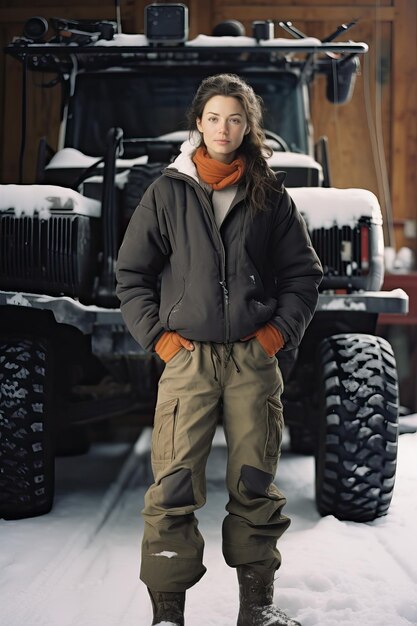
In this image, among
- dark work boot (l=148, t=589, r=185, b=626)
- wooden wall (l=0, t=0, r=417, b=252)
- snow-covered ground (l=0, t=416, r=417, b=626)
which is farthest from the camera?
wooden wall (l=0, t=0, r=417, b=252)

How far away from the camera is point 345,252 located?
3.33 m

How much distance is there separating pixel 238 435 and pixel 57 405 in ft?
4.99

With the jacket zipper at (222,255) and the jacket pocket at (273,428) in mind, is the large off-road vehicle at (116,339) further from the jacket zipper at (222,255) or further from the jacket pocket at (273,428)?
the jacket zipper at (222,255)

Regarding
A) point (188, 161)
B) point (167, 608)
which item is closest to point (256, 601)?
point (167, 608)

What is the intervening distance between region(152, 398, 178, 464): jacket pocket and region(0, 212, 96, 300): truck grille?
45.2 inches

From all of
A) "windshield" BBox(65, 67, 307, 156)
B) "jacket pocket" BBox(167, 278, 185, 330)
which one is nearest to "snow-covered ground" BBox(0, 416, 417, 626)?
"jacket pocket" BBox(167, 278, 185, 330)

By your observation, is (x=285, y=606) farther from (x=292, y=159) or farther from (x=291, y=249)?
(x=292, y=159)

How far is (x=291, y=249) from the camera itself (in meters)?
2.38

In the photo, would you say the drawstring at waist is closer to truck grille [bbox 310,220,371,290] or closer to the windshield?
truck grille [bbox 310,220,371,290]

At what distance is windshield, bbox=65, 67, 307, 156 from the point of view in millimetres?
4438

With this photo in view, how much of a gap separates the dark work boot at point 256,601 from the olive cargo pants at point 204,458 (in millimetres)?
44

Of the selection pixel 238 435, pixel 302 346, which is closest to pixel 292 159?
pixel 302 346

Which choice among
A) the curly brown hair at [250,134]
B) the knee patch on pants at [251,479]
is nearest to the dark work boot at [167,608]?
the knee patch on pants at [251,479]

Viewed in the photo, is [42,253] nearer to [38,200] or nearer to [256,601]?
[38,200]
